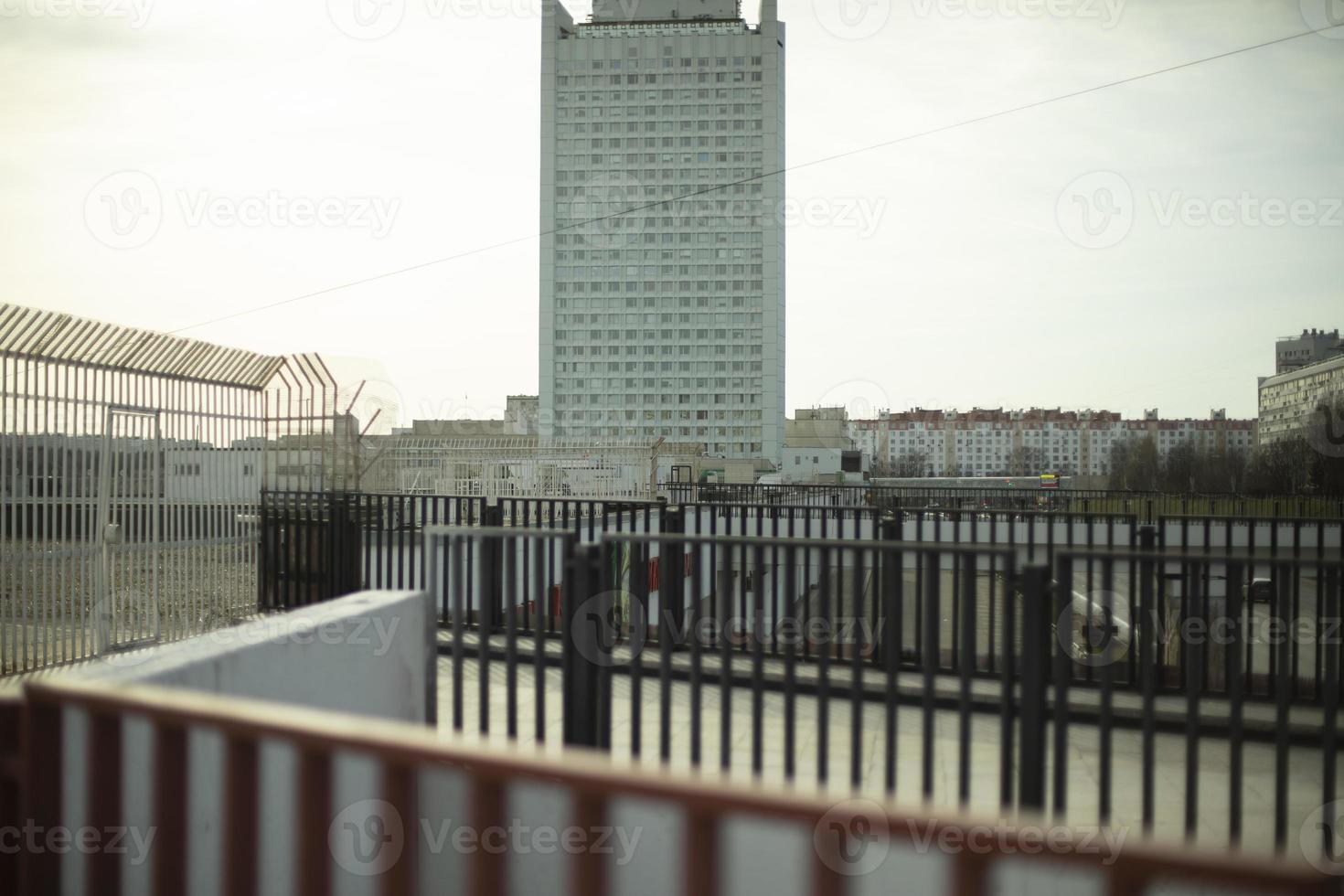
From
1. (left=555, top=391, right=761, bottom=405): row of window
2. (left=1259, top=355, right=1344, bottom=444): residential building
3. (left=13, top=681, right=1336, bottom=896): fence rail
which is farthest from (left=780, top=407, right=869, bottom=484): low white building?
(left=13, top=681, right=1336, bottom=896): fence rail

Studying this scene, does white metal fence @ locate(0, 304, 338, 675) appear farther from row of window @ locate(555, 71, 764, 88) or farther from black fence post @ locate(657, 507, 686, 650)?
row of window @ locate(555, 71, 764, 88)

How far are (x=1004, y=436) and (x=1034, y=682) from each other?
523ft

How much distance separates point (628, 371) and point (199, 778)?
88027mm

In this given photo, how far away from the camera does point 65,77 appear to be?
10.7 metres

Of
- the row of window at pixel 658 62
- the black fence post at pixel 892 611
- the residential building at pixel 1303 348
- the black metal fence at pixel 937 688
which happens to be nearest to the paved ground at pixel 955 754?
the black metal fence at pixel 937 688

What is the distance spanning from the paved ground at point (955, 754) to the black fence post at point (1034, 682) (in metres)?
0.31

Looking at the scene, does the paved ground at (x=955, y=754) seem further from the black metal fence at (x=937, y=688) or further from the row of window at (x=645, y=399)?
the row of window at (x=645, y=399)

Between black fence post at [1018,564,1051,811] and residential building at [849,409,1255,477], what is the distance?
139 metres

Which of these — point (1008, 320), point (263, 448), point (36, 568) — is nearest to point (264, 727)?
point (36, 568)

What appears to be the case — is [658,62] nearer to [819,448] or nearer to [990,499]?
[819,448]

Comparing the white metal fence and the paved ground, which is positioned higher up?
the white metal fence

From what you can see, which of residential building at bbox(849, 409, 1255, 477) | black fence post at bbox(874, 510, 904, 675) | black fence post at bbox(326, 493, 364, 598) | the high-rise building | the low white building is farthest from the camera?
residential building at bbox(849, 409, 1255, 477)

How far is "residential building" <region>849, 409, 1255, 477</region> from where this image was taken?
471ft

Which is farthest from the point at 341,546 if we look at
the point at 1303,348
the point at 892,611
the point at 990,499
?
the point at 1303,348
